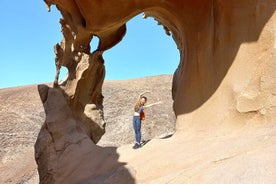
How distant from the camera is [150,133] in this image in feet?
57.5

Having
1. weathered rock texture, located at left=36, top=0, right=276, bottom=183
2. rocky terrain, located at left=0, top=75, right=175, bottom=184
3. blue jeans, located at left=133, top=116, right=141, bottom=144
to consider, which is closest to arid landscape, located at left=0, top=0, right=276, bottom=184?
weathered rock texture, located at left=36, top=0, right=276, bottom=183

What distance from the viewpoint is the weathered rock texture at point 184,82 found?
4848 millimetres

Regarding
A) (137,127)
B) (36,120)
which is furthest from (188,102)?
(36,120)

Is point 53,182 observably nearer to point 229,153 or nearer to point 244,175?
point 229,153

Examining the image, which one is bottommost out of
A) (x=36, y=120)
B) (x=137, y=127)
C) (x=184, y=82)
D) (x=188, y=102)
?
(x=36, y=120)

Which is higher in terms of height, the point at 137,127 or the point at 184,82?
the point at 184,82

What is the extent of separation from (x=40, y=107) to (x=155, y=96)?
574 cm

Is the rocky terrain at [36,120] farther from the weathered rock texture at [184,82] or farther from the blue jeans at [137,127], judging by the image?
the blue jeans at [137,127]

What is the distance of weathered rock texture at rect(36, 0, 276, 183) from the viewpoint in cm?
485

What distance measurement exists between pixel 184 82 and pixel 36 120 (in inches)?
548

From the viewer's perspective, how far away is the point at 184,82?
6.37 m

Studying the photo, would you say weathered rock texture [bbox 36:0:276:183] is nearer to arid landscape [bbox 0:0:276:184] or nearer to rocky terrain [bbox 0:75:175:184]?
arid landscape [bbox 0:0:276:184]

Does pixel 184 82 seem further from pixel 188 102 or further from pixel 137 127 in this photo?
pixel 137 127

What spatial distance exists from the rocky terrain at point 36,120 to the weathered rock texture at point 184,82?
785cm
